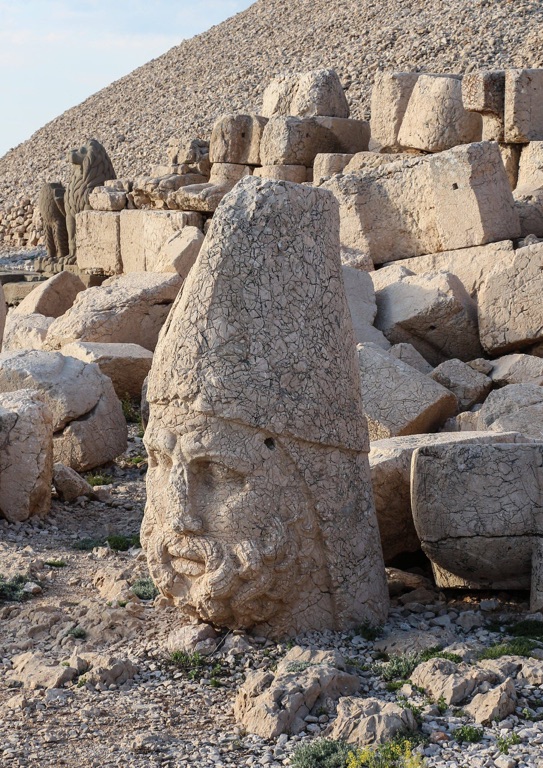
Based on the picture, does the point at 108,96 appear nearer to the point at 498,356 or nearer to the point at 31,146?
the point at 31,146

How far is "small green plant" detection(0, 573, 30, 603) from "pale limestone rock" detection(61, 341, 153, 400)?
13.0 feet

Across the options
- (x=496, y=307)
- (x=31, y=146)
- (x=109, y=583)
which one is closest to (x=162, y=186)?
(x=496, y=307)

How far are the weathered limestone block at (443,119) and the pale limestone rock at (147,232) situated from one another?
315 centimetres

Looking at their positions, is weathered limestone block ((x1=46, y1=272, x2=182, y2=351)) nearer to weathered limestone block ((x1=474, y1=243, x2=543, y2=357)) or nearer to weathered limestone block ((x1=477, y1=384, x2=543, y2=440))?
weathered limestone block ((x1=474, y1=243, x2=543, y2=357))

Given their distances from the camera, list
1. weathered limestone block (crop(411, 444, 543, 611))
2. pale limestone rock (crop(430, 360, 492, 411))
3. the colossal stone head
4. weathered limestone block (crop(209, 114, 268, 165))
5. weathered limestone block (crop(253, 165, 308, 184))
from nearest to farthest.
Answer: the colossal stone head → weathered limestone block (crop(411, 444, 543, 611)) → pale limestone rock (crop(430, 360, 492, 411)) → weathered limestone block (crop(253, 165, 308, 184)) → weathered limestone block (crop(209, 114, 268, 165))

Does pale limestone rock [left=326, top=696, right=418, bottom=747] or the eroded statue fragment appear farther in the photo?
the eroded statue fragment

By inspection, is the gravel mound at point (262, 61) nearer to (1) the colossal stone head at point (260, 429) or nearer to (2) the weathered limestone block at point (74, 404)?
(2) the weathered limestone block at point (74, 404)

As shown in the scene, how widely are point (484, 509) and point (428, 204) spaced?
18.4ft

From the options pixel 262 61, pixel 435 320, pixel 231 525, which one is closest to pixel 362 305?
pixel 435 320

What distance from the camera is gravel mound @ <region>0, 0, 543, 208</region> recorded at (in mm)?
29172

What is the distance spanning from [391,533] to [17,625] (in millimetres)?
1907

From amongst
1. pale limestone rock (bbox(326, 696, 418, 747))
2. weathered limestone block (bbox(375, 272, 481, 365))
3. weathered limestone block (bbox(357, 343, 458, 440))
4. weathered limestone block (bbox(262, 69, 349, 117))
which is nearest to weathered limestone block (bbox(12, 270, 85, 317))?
weathered limestone block (bbox(262, 69, 349, 117))

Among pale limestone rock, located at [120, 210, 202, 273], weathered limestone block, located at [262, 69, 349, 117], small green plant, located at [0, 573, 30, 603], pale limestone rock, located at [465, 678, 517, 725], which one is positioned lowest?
pale limestone rock, located at [465, 678, 517, 725]

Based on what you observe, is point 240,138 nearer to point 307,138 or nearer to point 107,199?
point 307,138
